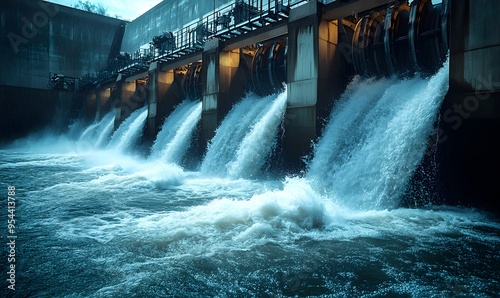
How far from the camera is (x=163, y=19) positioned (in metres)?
32.2

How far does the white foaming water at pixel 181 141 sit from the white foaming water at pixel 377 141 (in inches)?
356

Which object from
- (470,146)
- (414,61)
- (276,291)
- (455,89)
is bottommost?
(276,291)

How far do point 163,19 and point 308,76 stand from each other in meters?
25.8

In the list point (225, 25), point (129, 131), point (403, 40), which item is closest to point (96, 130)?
point (129, 131)

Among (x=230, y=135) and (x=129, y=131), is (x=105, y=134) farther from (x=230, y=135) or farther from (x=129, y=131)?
(x=230, y=135)

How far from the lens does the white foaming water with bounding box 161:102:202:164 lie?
17.7 m

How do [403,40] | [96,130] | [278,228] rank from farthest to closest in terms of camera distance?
[96,130]
[403,40]
[278,228]

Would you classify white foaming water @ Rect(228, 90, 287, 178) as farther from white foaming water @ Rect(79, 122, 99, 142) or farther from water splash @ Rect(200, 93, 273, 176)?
white foaming water @ Rect(79, 122, 99, 142)

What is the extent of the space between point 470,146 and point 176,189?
344 inches

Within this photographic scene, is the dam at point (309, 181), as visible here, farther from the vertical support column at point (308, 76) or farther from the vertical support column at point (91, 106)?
the vertical support column at point (91, 106)

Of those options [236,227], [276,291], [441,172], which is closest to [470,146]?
[441,172]

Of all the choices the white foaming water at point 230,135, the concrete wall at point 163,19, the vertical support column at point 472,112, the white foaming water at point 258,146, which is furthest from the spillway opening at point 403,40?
the concrete wall at point 163,19

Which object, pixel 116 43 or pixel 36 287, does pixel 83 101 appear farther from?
pixel 36 287

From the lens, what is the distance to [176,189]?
1098 centimetres
